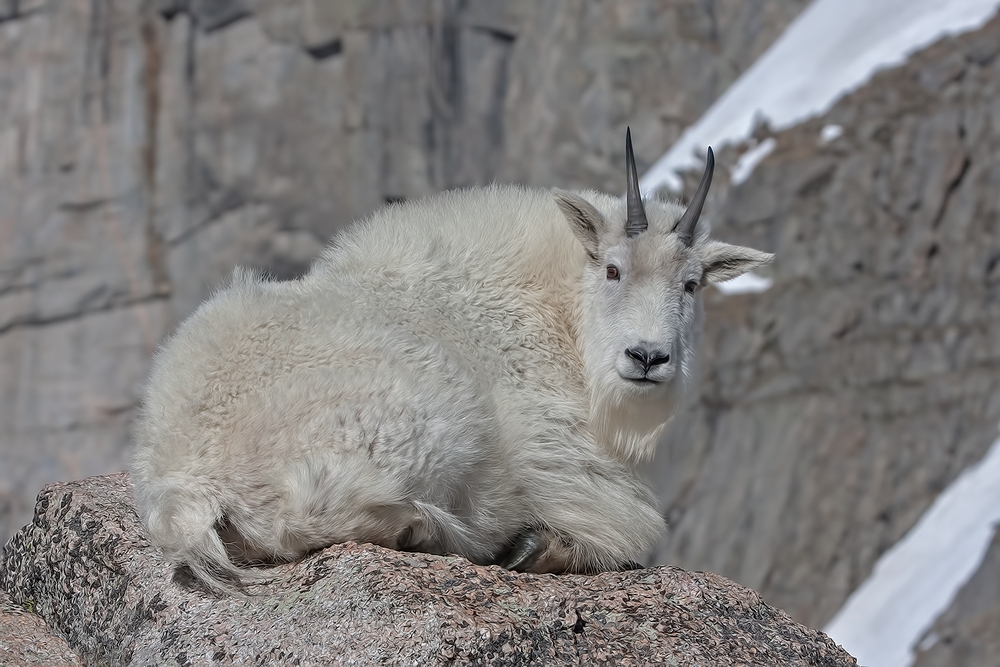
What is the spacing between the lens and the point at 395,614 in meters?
3.54

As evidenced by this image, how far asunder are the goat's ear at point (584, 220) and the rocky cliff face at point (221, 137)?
15255mm

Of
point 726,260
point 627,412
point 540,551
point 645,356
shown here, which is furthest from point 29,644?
point 726,260

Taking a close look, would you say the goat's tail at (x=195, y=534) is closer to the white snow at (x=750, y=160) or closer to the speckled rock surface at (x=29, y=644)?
the speckled rock surface at (x=29, y=644)

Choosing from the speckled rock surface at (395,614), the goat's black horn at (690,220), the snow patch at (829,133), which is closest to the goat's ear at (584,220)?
the goat's black horn at (690,220)

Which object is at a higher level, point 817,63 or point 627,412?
point 817,63

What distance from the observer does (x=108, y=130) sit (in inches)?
792

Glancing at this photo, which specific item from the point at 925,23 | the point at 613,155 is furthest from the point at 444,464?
the point at 925,23

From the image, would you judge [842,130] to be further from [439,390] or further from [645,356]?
[439,390]

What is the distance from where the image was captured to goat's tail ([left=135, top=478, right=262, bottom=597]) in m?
3.67

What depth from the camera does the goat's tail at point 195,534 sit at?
3.67m

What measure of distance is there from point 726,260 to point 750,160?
15.9 meters

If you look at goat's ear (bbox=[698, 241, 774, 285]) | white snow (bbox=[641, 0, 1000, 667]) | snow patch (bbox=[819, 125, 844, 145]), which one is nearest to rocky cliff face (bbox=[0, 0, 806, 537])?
white snow (bbox=[641, 0, 1000, 667])

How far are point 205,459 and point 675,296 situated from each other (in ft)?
6.38

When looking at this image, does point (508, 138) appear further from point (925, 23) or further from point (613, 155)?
point (925, 23)
